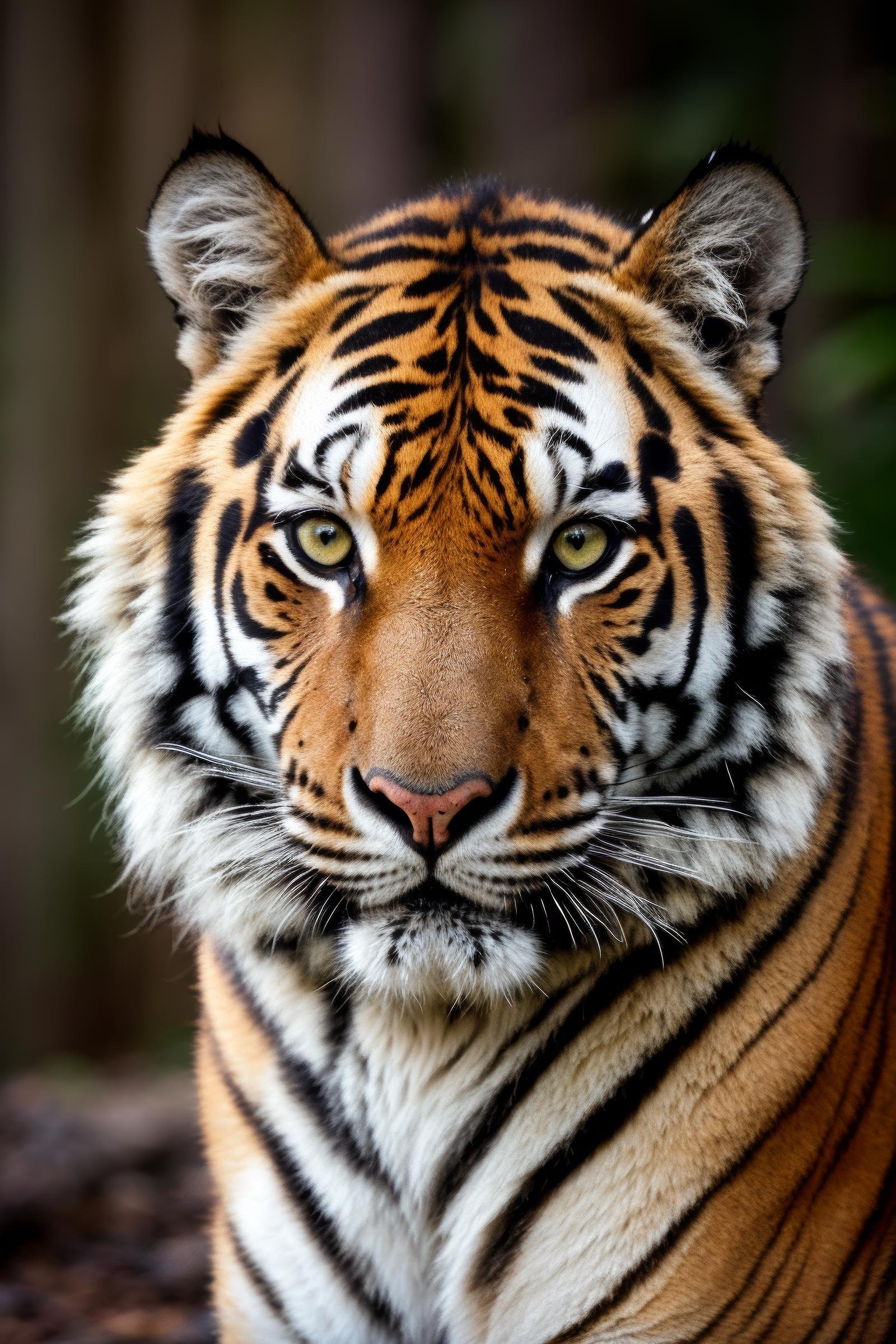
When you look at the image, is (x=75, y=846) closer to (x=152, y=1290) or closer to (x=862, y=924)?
(x=152, y=1290)

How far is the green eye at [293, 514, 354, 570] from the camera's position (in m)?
2.19

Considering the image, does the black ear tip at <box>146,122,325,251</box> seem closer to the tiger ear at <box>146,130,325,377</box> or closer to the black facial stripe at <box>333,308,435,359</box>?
the tiger ear at <box>146,130,325,377</box>

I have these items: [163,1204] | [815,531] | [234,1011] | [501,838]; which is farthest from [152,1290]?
[815,531]

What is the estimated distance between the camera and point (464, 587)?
2.05 meters

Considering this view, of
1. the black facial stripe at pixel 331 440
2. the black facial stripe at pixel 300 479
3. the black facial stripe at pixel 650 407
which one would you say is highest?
the black facial stripe at pixel 650 407

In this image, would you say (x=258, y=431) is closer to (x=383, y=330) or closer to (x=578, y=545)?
(x=383, y=330)

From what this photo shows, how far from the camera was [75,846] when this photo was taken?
8.79 metres

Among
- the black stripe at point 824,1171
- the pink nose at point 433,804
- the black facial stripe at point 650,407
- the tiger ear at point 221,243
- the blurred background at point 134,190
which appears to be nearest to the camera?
the pink nose at point 433,804

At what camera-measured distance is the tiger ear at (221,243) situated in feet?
7.74

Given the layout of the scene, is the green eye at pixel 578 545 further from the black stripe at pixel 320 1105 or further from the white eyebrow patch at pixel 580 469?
the black stripe at pixel 320 1105

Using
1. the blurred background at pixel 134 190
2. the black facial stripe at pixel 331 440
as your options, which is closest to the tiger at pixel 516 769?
the black facial stripe at pixel 331 440

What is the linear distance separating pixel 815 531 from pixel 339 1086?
1.22 meters

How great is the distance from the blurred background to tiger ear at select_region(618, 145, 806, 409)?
483 centimetres

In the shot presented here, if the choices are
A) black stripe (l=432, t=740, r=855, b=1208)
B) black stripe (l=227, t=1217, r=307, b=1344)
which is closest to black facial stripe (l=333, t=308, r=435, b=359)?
black stripe (l=432, t=740, r=855, b=1208)
